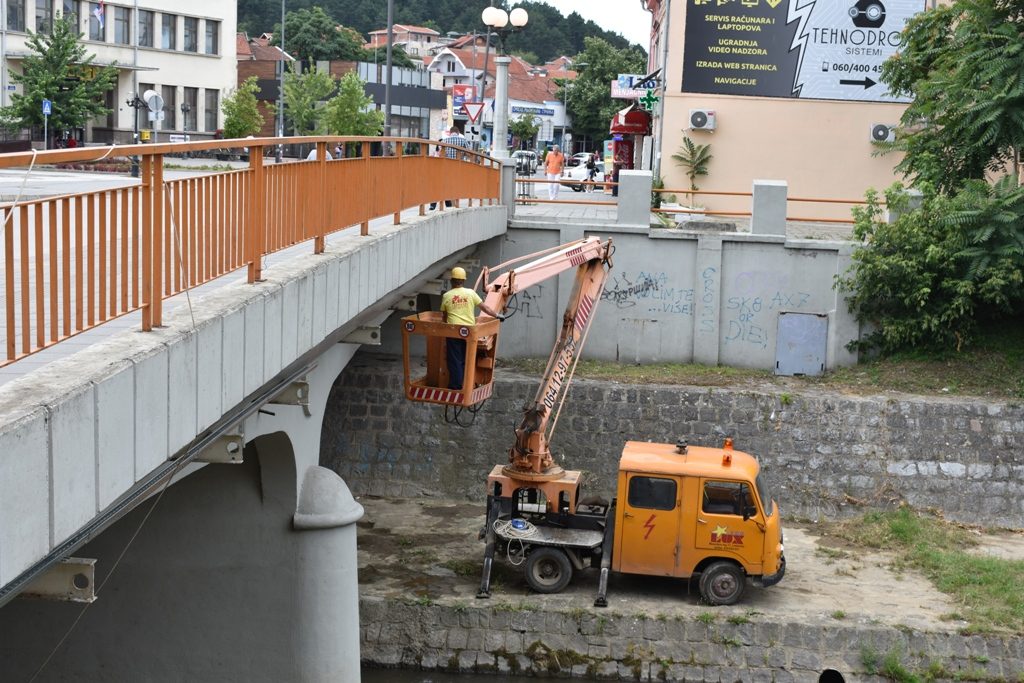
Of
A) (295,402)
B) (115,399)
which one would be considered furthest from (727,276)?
(115,399)

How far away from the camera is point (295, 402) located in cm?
1021

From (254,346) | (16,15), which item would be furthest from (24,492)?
(16,15)

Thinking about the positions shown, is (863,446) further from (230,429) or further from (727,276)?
(230,429)

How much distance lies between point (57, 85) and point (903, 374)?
24.1m

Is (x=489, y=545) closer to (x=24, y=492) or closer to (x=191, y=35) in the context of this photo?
(x=24, y=492)

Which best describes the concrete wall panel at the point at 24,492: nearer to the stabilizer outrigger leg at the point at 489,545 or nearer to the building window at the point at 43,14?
the stabilizer outrigger leg at the point at 489,545

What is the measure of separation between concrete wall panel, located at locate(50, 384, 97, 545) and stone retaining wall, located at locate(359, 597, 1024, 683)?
10.9 m

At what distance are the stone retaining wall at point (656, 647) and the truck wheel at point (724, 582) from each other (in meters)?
0.39

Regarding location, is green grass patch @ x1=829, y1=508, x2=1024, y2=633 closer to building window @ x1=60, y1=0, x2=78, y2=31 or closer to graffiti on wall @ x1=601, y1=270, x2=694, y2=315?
graffiti on wall @ x1=601, y1=270, x2=694, y2=315

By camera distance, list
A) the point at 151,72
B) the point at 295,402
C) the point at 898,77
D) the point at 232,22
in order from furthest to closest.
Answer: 1. the point at 232,22
2. the point at 151,72
3. the point at 898,77
4. the point at 295,402

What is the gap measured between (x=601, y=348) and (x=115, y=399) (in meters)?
18.5

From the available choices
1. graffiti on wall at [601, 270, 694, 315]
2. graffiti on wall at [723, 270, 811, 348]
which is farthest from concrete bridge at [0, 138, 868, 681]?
graffiti on wall at [723, 270, 811, 348]

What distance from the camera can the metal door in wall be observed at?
23.1 meters

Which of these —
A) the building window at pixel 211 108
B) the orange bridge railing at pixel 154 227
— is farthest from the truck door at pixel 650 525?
the building window at pixel 211 108
